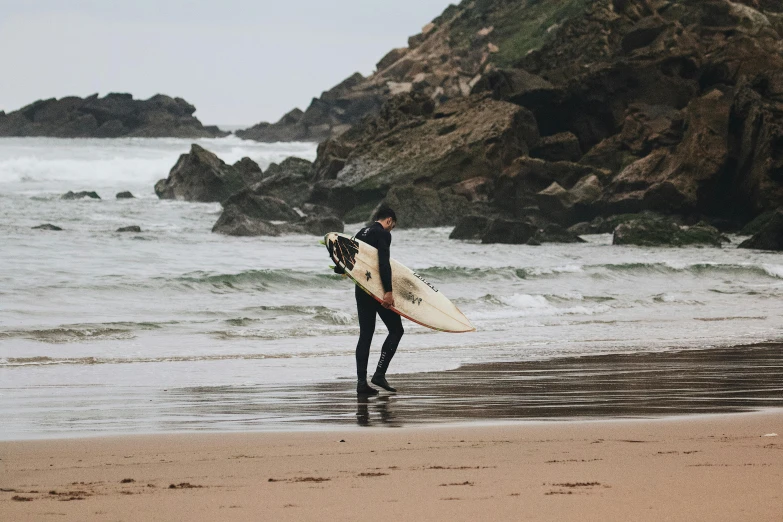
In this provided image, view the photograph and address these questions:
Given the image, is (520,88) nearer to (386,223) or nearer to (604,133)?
(604,133)

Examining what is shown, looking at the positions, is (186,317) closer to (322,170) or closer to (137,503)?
(137,503)

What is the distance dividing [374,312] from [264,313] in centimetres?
682

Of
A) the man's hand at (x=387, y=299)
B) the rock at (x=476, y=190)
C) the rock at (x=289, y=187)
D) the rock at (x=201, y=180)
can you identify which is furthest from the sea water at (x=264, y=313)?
the rock at (x=201, y=180)

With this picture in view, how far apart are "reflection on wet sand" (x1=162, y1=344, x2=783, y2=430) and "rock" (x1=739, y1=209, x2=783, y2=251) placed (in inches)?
638

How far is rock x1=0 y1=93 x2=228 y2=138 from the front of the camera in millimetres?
114562

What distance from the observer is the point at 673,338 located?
12883 millimetres

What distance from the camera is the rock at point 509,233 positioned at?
89.7 feet

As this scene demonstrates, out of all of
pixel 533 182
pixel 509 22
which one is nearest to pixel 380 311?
pixel 533 182

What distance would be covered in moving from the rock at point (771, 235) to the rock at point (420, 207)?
9.29 m

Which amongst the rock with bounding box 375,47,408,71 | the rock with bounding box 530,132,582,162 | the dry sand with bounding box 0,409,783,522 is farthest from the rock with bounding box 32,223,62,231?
the rock with bounding box 375,47,408,71

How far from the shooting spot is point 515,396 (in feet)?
26.9

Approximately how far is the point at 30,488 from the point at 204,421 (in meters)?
2.17

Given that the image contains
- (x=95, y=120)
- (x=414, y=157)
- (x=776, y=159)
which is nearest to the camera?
(x=776, y=159)

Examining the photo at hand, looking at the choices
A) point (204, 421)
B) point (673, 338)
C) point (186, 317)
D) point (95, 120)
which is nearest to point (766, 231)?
point (673, 338)
